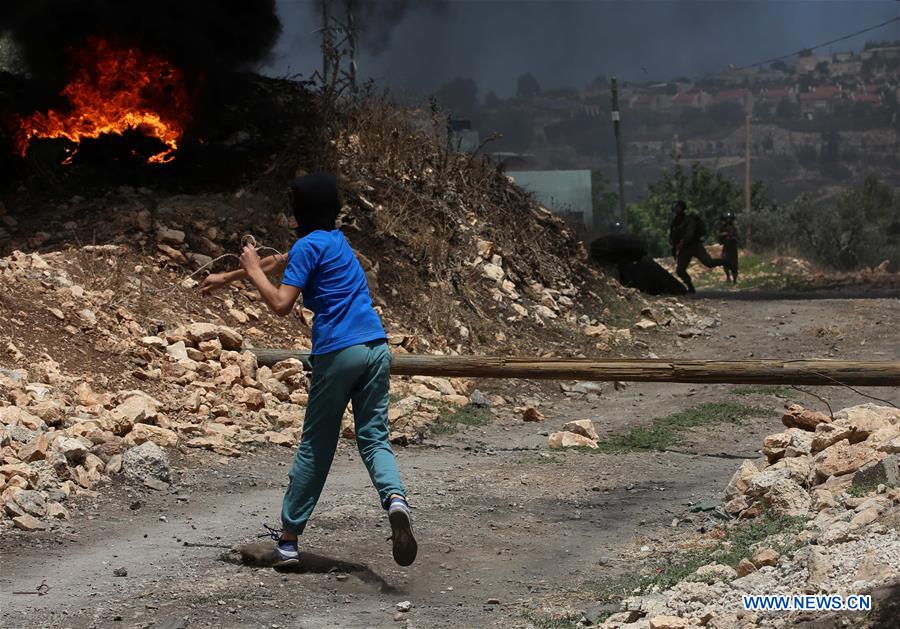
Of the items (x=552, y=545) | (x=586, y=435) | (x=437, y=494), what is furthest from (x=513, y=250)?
(x=552, y=545)

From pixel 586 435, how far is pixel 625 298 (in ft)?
27.2

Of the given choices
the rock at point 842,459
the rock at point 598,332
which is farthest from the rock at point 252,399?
the rock at point 598,332

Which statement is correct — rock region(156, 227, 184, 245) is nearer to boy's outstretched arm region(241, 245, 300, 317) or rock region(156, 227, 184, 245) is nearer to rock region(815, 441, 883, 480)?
boy's outstretched arm region(241, 245, 300, 317)

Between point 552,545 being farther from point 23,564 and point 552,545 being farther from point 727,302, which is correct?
point 727,302

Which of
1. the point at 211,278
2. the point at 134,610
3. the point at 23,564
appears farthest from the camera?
the point at 23,564

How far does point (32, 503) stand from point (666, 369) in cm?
450

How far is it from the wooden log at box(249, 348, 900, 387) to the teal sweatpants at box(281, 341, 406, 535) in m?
3.72

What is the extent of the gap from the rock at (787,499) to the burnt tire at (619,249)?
1355cm

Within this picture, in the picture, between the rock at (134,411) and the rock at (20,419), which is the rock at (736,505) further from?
the rock at (20,419)

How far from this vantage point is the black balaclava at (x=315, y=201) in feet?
17.8

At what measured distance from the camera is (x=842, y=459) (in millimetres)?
6379

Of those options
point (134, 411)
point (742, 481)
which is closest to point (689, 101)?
point (134, 411)

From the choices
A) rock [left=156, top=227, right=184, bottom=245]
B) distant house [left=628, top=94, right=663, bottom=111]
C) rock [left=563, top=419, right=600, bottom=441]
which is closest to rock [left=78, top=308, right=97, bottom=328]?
rock [left=156, top=227, right=184, bottom=245]

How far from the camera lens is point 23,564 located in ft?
19.6
